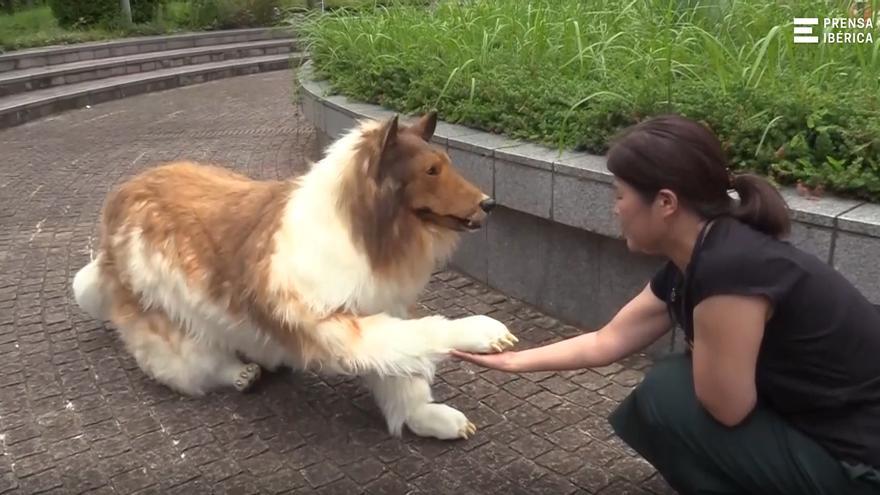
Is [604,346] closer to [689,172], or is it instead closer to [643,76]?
[689,172]

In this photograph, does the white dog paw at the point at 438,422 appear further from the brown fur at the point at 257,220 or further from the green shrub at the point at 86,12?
the green shrub at the point at 86,12

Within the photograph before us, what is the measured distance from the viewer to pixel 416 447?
11.1 feet

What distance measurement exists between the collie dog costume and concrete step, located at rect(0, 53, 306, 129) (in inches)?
242

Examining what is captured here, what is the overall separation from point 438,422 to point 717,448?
1261 mm

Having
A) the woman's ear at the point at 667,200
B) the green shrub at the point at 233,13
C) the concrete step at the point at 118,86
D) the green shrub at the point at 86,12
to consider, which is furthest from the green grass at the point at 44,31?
the woman's ear at the point at 667,200

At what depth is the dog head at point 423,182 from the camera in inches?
123

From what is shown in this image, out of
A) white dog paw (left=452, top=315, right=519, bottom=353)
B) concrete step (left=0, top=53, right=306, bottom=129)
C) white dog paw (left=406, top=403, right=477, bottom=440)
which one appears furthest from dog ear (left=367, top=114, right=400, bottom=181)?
concrete step (left=0, top=53, right=306, bottom=129)

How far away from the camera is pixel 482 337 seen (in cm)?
281

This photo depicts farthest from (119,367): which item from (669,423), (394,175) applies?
(669,423)

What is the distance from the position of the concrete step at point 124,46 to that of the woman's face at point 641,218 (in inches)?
503

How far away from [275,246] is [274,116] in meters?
8.18

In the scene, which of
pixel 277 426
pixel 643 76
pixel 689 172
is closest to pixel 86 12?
pixel 643 76

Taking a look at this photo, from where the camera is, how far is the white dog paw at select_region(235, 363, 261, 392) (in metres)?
3.82

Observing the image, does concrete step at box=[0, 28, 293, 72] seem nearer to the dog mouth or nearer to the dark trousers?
the dog mouth
